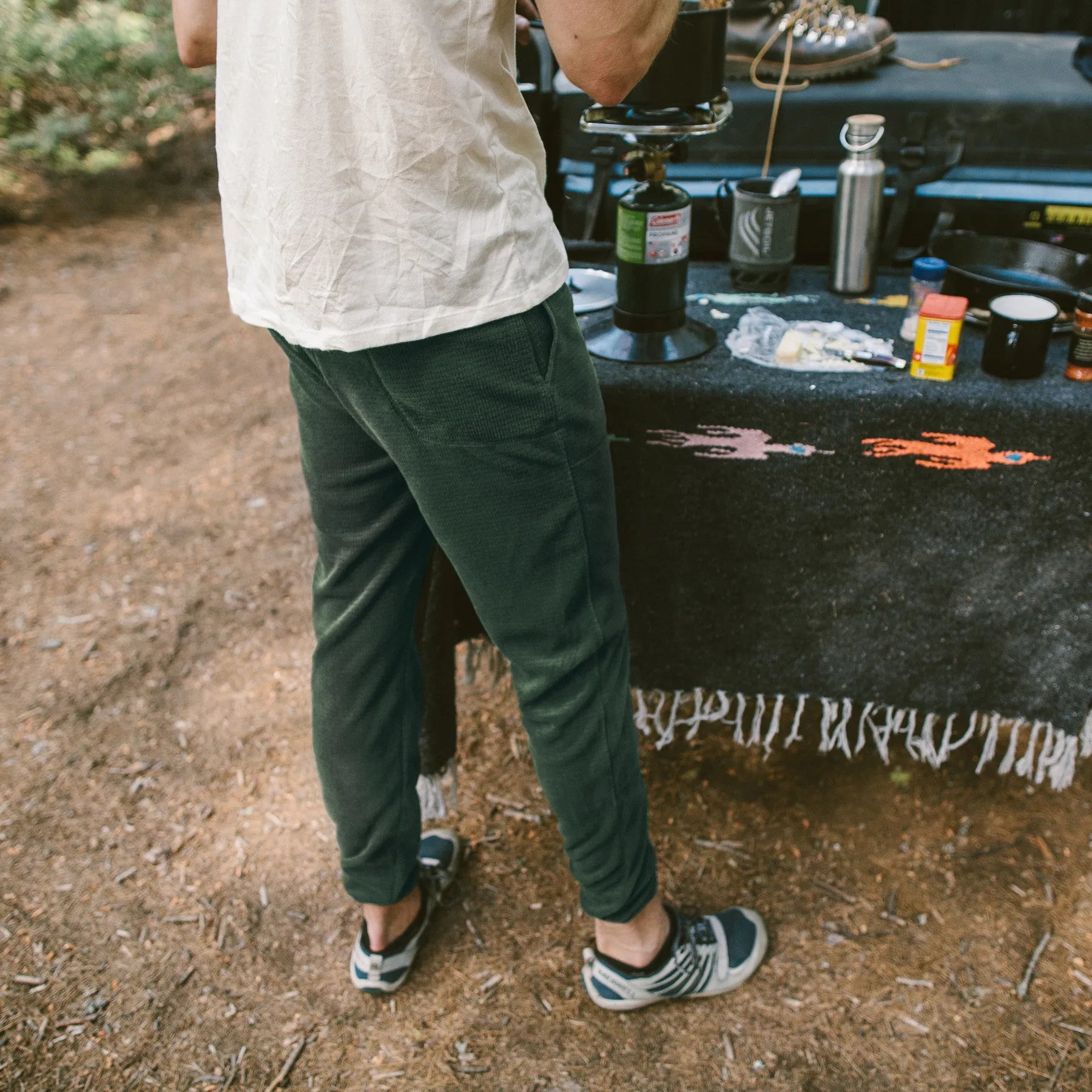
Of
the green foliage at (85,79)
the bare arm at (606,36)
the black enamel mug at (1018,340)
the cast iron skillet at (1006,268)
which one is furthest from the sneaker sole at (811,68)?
the green foliage at (85,79)

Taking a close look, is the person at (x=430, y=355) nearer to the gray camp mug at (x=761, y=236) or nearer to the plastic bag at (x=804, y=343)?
the plastic bag at (x=804, y=343)

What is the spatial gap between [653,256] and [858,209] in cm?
45

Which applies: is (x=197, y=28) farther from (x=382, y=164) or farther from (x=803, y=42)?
(x=803, y=42)

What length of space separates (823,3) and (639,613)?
3.89 feet

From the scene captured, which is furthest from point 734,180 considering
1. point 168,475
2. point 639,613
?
point 168,475

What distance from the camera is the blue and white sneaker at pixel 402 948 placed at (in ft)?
4.83

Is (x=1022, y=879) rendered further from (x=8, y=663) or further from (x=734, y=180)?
(x=8, y=663)

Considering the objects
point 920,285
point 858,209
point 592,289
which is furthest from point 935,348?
point 592,289

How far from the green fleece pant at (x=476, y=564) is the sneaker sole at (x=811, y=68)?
1.26 m

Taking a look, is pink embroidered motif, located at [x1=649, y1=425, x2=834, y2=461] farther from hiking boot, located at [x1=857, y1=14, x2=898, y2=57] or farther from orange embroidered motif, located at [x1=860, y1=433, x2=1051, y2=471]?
hiking boot, located at [x1=857, y1=14, x2=898, y2=57]

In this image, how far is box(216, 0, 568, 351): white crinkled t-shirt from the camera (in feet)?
2.73

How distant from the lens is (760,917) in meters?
1.56

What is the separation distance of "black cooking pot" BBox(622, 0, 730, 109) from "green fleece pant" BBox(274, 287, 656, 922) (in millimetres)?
511

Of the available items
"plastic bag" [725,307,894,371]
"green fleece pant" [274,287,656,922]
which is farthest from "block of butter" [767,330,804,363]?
"green fleece pant" [274,287,656,922]
